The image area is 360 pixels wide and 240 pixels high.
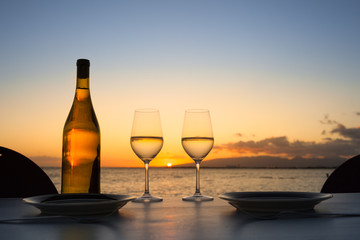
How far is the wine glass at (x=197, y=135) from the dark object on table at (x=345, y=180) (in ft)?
2.98

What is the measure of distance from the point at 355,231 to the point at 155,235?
1.03ft

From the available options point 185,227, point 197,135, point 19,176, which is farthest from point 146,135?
point 19,176

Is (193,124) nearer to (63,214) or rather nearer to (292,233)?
(63,214)

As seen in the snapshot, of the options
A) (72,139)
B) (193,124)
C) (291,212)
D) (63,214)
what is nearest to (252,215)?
(291,212)

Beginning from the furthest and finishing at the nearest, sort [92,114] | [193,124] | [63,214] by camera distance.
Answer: [92,114] → [193,124] → [63,214]

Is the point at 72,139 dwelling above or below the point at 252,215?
above

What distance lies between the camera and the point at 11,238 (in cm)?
54

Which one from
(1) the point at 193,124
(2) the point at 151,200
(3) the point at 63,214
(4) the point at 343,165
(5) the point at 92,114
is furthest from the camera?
(4) the point at 343,165

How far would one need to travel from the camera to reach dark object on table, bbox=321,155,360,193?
75.7 inches

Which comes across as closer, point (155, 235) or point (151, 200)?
point (155, 235)

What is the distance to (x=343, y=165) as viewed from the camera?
6.36 ft

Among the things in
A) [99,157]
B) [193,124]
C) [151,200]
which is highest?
[193,124]

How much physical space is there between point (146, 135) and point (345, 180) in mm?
1188

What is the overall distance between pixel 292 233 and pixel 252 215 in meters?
0.21
